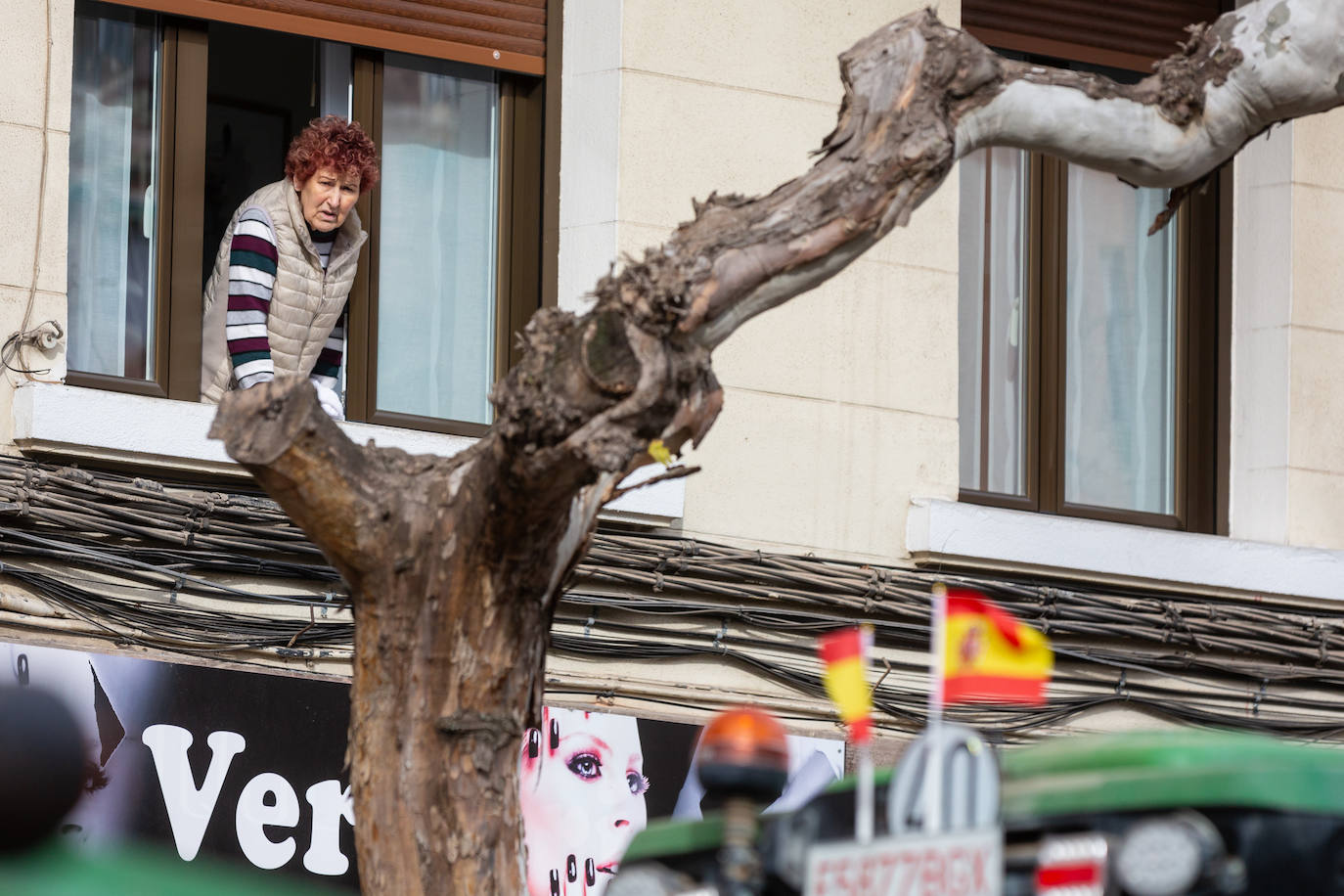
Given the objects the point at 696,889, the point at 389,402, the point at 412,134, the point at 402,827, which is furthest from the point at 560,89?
the point at 696,889

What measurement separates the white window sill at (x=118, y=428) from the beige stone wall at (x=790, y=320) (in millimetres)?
1449

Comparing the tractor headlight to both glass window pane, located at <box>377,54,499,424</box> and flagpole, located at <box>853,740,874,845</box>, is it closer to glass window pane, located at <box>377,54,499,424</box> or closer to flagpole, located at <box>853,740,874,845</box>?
flagpole, located at <box>853,740,874,845</box>

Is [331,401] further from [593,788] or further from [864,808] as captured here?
[864,808]

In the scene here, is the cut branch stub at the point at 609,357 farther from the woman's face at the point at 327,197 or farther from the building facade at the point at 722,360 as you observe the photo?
the woman's face at the point at 327,197

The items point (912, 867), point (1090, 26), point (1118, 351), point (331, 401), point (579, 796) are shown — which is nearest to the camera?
point (912, 867)

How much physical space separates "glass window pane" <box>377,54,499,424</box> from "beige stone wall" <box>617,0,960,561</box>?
71 cm

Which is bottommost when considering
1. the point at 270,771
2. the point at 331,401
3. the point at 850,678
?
the point at 270,771

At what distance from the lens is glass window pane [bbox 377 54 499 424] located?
8.40m

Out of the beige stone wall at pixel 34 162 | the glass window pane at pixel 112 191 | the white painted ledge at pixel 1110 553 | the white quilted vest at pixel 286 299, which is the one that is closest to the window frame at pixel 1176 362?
the white painted ledge at pixel 1110 553

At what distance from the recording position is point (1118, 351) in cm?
962

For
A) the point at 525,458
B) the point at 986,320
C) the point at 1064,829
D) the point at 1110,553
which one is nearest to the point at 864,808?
the point at 1064,829

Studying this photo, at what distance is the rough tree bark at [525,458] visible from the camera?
4.69 meters

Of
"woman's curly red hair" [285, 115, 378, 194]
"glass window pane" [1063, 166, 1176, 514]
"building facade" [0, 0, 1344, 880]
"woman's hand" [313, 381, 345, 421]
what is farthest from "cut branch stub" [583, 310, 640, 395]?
"glass window pane" [1063, 166, 1176, 514]

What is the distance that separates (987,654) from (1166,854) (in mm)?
758
